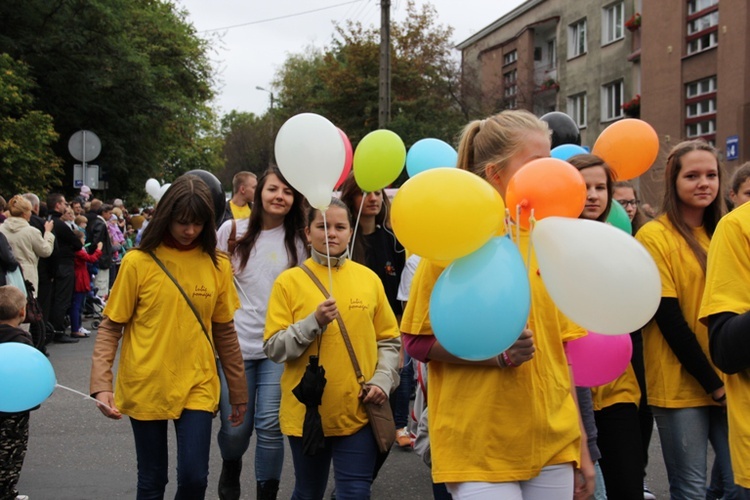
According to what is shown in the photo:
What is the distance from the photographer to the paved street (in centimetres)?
527

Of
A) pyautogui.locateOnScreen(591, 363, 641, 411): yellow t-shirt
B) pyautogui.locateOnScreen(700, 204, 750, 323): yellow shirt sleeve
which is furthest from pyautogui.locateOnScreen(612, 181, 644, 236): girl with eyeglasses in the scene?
pyautogui.locateOnScreen(700, 204, 750, 323): yellow shirt sleeve

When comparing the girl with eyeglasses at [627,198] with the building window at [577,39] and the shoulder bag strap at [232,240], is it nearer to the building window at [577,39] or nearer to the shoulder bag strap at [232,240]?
the shoulder bag strap at [232,240]

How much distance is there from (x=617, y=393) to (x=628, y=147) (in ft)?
5.72

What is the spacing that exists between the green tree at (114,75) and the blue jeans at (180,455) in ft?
72.5

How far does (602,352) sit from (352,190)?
2.93m

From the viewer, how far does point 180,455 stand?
3.72m

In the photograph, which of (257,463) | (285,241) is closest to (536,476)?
(257,463)

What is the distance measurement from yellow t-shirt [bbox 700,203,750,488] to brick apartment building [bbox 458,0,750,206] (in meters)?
12.7

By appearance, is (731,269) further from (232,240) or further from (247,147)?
(247,147)

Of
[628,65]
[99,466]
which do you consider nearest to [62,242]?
[99,466]

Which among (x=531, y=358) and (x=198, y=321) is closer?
(x=531, y=358)

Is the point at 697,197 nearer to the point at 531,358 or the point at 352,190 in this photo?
the point at 531,358

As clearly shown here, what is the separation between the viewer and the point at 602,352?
312 centimetres

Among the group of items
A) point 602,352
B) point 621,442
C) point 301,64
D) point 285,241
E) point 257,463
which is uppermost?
point 301,64
